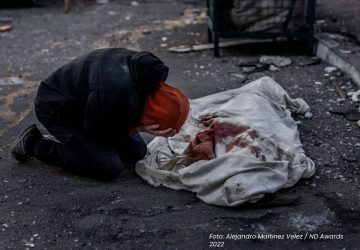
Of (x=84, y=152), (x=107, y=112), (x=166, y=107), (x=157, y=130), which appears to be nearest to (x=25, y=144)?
(x=84, y=152)

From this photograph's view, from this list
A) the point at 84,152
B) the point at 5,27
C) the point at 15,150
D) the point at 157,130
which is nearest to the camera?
the point at 157,130

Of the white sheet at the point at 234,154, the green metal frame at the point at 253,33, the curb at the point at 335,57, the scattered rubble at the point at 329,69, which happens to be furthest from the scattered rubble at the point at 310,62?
the white sheet at the point at 234,154

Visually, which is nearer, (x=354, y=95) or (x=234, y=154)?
(x=234, y=154)

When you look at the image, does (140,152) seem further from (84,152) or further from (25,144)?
(25,144)

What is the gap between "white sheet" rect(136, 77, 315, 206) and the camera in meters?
3.67

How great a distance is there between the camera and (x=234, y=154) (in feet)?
12.5

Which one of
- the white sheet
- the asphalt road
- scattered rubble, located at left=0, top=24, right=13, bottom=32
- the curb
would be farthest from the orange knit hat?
scattered rubble, located at left=0, top=24, right=13, bottom=32

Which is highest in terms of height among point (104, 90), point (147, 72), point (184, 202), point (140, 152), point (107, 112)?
point (147, 72)

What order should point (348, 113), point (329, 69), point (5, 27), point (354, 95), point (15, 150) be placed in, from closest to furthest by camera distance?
point (15, 150), point (348, 113), point (354, 95), point (329, 69), point (5, 27)

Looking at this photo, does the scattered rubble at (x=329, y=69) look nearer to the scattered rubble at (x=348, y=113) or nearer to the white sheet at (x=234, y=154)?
the scattered rubble at (x=348, y=113)

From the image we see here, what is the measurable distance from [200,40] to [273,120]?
141 inches

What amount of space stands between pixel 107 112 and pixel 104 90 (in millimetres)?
142

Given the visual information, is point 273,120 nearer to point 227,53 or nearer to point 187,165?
point 187,165

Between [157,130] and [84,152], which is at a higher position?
[157,130]
